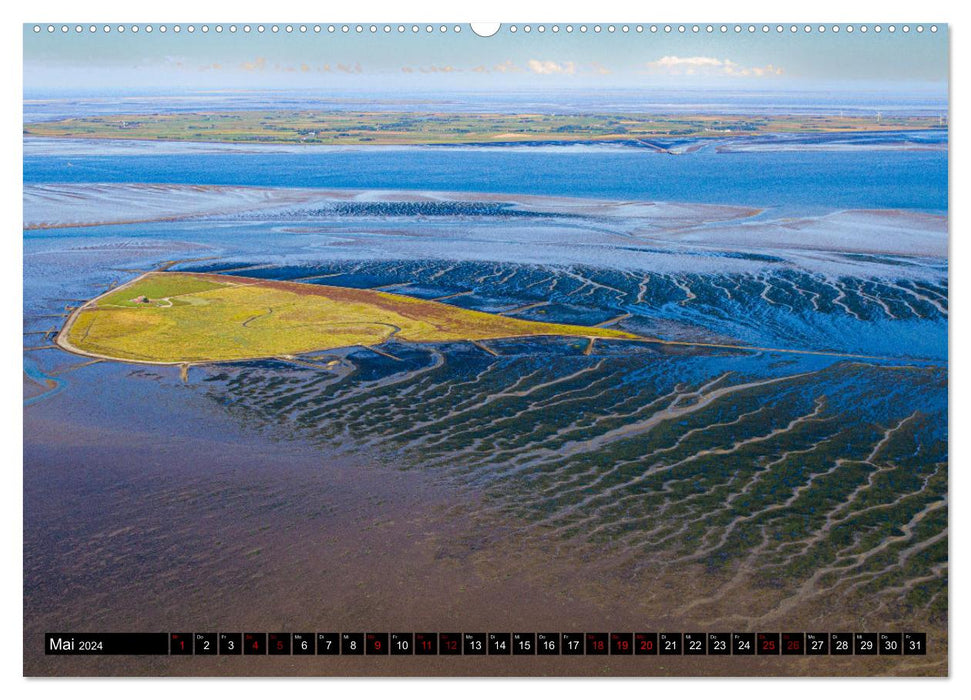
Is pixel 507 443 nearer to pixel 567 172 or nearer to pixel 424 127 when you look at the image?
pixel 424 127

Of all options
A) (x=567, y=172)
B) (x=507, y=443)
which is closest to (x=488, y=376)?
(x=507, y=443)

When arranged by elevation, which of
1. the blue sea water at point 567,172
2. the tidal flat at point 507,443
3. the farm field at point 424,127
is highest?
the farm field at point 424,127

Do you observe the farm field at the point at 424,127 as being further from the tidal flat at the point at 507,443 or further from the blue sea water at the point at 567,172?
the tidal flat at the point at 507,443

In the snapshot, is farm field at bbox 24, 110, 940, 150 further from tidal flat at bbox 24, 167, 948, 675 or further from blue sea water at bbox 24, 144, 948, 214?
tidal flat at bbox 24, 167, 948, 675

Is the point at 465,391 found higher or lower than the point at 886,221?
lower

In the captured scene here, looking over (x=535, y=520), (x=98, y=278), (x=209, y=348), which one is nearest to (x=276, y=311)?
(x=209, y=348)

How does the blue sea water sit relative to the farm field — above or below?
below

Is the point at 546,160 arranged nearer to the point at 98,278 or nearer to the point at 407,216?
the point at 407,216
